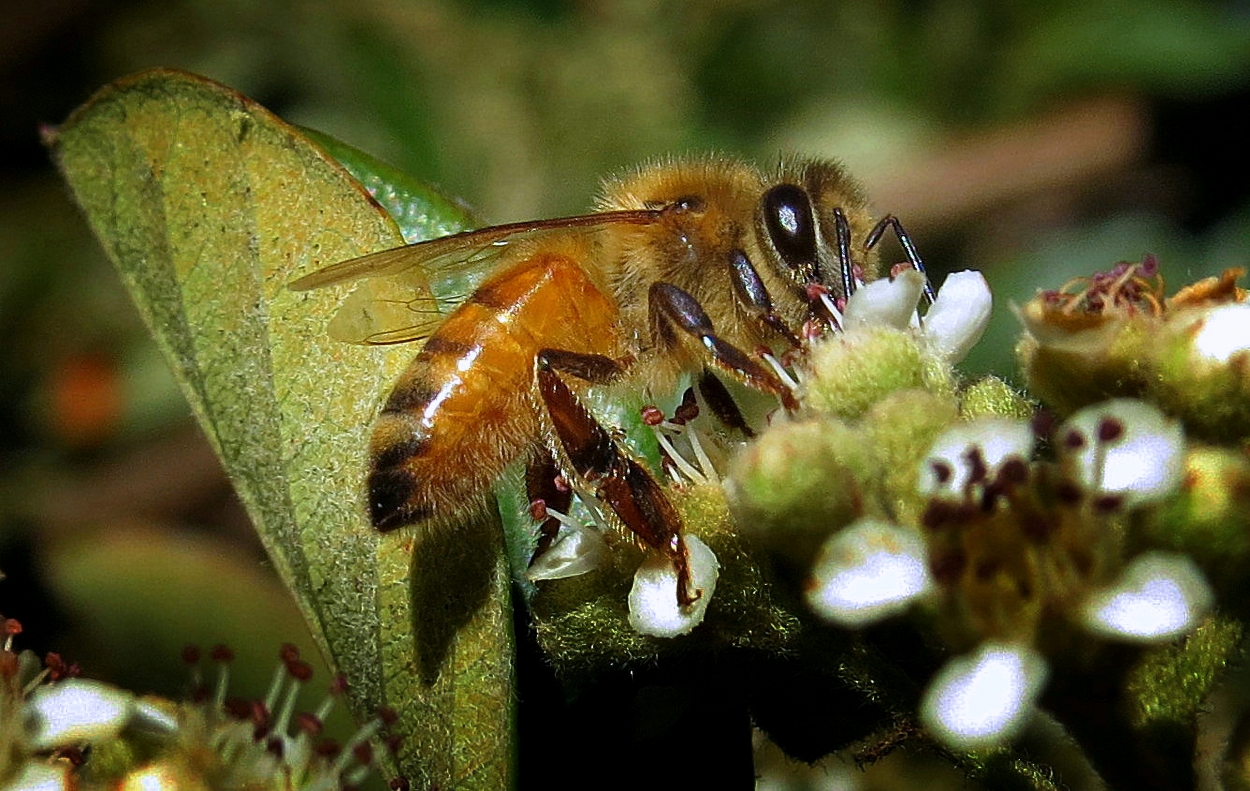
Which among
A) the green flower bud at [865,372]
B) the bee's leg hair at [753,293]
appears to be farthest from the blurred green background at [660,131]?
the green flower bud at [865,372]

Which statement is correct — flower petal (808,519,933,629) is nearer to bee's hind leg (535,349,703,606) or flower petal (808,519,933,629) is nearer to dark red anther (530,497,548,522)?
bee's hind leg (535,349,703,606)

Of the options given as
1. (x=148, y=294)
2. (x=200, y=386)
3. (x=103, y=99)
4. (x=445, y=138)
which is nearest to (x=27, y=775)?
(x=200, y=386)

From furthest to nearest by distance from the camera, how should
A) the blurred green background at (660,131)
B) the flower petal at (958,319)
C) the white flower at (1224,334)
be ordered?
the blurred green background at (660,131) → the flower petal at (958,319) → the white flower at (1224,334)

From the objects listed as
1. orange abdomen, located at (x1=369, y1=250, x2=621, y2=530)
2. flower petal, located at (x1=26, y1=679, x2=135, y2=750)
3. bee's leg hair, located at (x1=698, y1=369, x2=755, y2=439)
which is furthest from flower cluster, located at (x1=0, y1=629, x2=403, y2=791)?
bee's leg hair, located at (x1=698, y1=369, x2=755, y2=439)

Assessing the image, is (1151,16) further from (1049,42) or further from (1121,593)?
(1121,593)

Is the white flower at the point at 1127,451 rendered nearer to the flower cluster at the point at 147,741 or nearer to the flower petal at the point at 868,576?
the flower petal at the point at 868,576

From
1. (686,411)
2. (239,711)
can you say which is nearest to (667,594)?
(686,411)

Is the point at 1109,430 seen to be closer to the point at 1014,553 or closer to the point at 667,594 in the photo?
the point at 1014,553

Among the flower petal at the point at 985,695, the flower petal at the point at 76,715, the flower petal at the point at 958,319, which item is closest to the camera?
the flower petal at the point at 985,695
